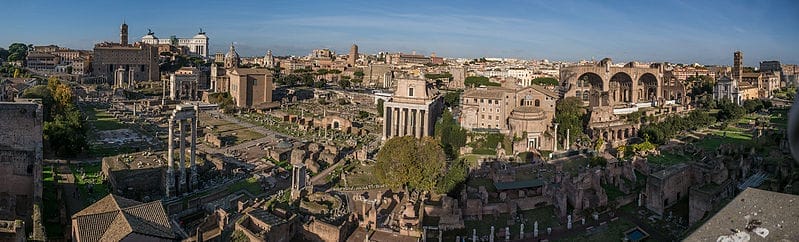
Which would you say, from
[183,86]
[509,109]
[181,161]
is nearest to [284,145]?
[181,161]

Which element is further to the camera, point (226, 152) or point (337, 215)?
point (226, 152)

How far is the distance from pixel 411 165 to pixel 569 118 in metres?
18.1

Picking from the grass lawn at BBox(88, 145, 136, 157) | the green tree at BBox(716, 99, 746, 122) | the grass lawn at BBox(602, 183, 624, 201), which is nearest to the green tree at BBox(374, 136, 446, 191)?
the grass lawn at BBox(602, 183, 624, 201)

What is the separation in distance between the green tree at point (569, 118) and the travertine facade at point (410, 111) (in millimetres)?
8530

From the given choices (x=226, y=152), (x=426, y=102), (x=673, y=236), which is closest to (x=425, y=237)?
(x=673, y=236)

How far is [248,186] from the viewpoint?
82.9 ft

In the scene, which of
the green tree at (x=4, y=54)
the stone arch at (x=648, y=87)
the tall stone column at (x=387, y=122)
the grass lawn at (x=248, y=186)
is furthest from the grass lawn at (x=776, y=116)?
the green tree at (x=4, y=54)

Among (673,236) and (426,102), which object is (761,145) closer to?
(673,236)

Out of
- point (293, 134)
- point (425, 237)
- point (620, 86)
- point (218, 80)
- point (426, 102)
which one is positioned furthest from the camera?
point (218, 80)

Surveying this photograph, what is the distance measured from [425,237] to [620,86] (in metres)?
45.7

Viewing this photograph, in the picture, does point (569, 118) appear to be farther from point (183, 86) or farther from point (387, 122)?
point (183, 86)

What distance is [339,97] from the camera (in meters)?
67.9

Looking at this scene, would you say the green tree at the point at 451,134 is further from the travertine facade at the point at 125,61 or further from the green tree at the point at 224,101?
the travertine facade at the point at 125,61

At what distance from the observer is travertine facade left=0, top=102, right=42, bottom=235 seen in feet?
62.5
